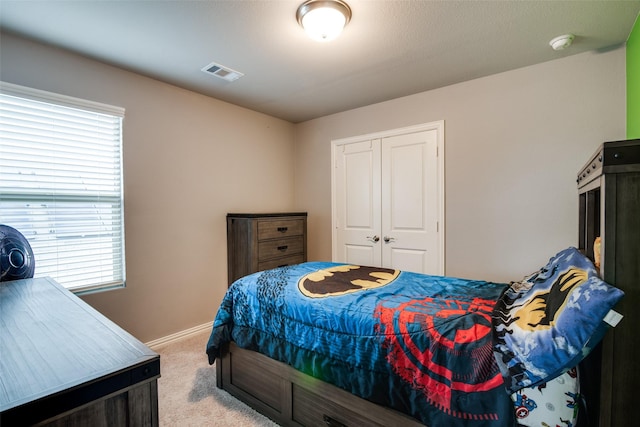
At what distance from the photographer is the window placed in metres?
2.12

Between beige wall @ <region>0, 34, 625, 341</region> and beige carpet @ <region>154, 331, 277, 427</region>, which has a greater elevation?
beige wall @ <region>0, 34, 625, 341</region>

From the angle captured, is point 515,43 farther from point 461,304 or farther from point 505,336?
point 505,336

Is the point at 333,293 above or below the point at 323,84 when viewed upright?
below

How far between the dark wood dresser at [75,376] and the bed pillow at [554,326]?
46.0 inches

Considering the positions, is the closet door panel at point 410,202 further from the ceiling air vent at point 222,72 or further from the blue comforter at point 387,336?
the ceiling air vent at point 222,72

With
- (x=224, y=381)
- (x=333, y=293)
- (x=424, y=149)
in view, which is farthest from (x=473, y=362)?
(x=424, y=149)

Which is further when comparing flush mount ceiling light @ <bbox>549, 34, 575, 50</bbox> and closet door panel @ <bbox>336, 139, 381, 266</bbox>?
closet door panel @ <bbox>336, 139, 381, 266</bbox>

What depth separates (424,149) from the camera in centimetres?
321

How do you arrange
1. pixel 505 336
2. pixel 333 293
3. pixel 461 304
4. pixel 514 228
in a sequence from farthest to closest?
pixel 514 228, pixel 333 293, pixel 461 304, pixel 505 336

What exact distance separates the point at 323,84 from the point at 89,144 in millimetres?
2170

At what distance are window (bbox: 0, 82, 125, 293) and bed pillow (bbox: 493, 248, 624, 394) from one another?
2.92 metres

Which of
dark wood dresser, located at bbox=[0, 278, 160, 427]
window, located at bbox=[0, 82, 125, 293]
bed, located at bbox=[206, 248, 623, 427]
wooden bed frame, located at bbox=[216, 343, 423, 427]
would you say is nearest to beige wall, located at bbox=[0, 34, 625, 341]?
window, located at bbox=[0, 82, 125, 293]

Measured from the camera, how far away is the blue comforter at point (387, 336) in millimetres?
1163

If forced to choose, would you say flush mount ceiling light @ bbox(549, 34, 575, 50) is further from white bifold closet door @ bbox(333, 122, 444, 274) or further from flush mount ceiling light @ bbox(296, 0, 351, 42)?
flush mount ceiling light @ bbox(296, 0, 351, 42)
